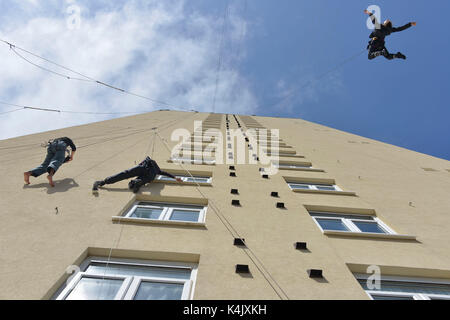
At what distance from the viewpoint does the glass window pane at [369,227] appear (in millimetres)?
5133

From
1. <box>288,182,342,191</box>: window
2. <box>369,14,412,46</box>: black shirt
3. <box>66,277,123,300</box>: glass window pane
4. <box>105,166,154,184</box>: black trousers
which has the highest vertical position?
<box>369,14,412,46</box>: black shirt

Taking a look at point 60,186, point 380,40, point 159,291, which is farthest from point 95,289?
point 380,40

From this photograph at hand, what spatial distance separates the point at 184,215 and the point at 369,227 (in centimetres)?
397

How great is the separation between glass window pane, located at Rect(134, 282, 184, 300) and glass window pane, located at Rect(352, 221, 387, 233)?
4.04 meters

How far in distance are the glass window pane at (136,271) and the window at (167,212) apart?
1294 millimetres

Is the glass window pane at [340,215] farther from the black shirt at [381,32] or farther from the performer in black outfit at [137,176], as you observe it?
the black shirt at [381,32]

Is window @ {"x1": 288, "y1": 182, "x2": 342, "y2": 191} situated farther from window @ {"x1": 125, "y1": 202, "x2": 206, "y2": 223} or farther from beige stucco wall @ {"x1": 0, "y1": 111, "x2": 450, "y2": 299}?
window @ {"x1": 125, "y1": 202, "x2": 206, "y2": 223}

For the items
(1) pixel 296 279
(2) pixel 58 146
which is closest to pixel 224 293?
(1) pixel 296 279

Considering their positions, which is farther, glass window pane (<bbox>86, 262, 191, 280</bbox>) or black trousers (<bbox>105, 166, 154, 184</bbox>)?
black trousers (<bbox>105, 166, 154, 184</bbox>)

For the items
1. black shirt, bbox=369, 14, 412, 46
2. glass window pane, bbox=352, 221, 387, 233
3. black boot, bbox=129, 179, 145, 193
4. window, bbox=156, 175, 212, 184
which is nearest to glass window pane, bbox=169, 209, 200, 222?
black boot, bbox=129, 179, 145, 193

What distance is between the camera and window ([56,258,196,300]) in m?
2.96
